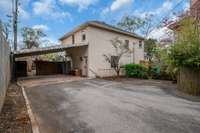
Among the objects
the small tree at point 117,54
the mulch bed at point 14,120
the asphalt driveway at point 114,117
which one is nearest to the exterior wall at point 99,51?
the small tree at point 117,54

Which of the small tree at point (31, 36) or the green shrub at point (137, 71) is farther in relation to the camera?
the small tree at point (31, 36)

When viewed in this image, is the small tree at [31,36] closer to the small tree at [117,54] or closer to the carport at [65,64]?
the carport at [65,64]

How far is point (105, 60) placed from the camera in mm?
18469

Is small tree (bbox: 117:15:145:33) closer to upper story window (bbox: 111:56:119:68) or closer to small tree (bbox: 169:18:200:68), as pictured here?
upper story window (bbox: 111:56:119:68)

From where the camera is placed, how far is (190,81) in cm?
940

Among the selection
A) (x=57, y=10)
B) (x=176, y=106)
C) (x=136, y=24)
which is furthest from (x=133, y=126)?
(x=136, y=24)

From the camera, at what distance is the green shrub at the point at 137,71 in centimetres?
1739

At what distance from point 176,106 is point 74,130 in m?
4.27

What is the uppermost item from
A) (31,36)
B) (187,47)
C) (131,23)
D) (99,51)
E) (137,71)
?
(131,23)

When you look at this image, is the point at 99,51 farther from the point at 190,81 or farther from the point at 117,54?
the point at 190,81

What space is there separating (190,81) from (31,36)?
3055cm

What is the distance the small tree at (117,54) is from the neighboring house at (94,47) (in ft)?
1.19


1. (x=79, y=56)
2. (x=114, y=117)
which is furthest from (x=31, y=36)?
(x=114, y=117)

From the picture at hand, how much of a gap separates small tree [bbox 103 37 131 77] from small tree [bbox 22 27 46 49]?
2030 centimetres
